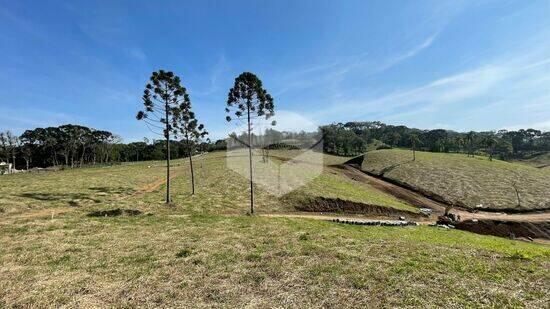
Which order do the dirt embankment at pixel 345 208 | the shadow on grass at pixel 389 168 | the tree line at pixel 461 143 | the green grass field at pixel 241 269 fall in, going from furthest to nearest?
the tree line at pixel 461 143
the shadow on grass at pixel 389 168
the dirt embankment at pixel 345 208
the green grass field at pixel 241 269

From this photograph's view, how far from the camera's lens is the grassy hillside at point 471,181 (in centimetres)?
4922

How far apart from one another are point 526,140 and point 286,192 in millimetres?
222453

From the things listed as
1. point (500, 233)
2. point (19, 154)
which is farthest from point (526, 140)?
point (19, 154)

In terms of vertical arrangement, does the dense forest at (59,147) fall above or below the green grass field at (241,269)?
above

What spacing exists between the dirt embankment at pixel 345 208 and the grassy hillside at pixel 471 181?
17.5 m

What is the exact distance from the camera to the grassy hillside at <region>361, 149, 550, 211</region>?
49.2 metres

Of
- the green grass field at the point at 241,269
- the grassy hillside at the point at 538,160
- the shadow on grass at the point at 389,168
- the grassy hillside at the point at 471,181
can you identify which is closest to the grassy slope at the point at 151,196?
the green grass field at the point at 241,269

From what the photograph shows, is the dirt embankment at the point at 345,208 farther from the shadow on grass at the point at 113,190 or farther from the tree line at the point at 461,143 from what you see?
the tree line at the point at 461,143

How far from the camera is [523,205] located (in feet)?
154

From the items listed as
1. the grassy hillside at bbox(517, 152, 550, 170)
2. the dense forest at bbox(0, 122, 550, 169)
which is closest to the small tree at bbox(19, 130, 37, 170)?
the dense forest at bbox(0, 122, 550, 169)

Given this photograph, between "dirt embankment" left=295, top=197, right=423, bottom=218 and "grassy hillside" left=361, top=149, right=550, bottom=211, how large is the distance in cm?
1754

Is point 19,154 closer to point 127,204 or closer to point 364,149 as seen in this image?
point 127,204

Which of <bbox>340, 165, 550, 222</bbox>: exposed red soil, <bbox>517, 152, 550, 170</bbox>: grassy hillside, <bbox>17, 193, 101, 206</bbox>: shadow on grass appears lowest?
<bbox>340, 165, 550, 222</bbox>: exposed red soil

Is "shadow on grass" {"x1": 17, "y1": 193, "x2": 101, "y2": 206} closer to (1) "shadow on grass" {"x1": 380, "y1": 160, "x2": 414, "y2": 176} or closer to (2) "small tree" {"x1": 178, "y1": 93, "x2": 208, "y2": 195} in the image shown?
(2) "small tree" {"x1": 178, "y1": 93, "x2": 208, "y2": 195}
